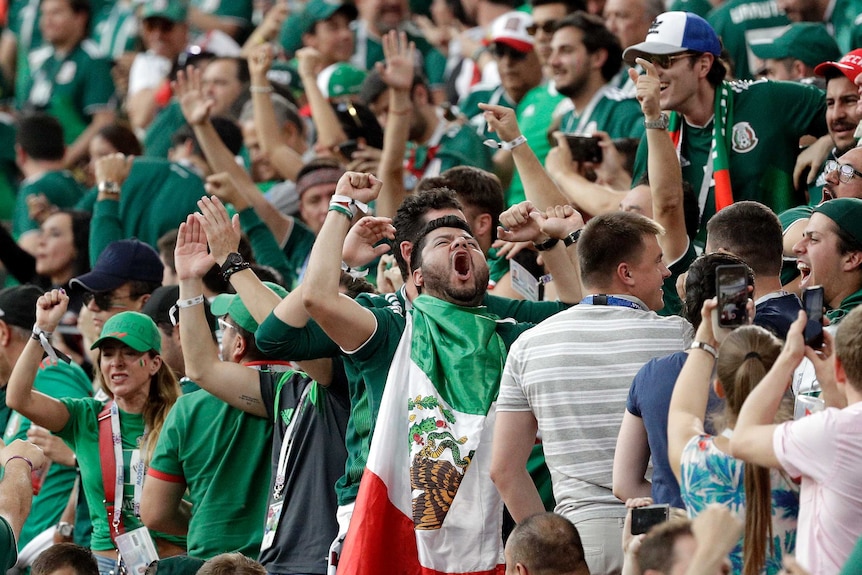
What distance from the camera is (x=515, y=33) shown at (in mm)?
9141

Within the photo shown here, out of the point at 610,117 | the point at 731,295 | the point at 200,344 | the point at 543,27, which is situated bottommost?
the point at 610,117

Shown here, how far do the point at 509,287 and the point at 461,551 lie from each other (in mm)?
1802

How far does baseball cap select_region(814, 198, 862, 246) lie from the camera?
5059 mm

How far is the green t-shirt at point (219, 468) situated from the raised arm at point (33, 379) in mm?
769

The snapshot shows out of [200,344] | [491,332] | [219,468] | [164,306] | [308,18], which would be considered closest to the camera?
[491,332]

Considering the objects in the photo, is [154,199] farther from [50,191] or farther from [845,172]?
[845,172]

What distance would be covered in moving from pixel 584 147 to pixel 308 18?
5783 millimetres

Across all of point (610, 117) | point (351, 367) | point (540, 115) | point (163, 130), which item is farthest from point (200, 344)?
point (163, 130)

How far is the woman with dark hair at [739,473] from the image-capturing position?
397 centimetres

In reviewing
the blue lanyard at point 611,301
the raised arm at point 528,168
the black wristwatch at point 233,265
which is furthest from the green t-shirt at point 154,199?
the blue lanyard at point 611,301

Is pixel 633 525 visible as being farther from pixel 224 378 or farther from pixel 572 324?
pixel 224 378

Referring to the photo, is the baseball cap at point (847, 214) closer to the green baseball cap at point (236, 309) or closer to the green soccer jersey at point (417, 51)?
the green baseball cap at point (236, 309)

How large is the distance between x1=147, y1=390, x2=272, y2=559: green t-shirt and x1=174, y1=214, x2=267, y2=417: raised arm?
14 centimetres

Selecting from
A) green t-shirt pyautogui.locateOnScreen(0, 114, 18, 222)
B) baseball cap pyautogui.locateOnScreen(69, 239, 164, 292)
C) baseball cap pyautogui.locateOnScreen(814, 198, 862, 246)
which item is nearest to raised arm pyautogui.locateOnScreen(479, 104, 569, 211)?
baseball cap pyautogui.locateOnScreen(814, 198, 862, 246)
